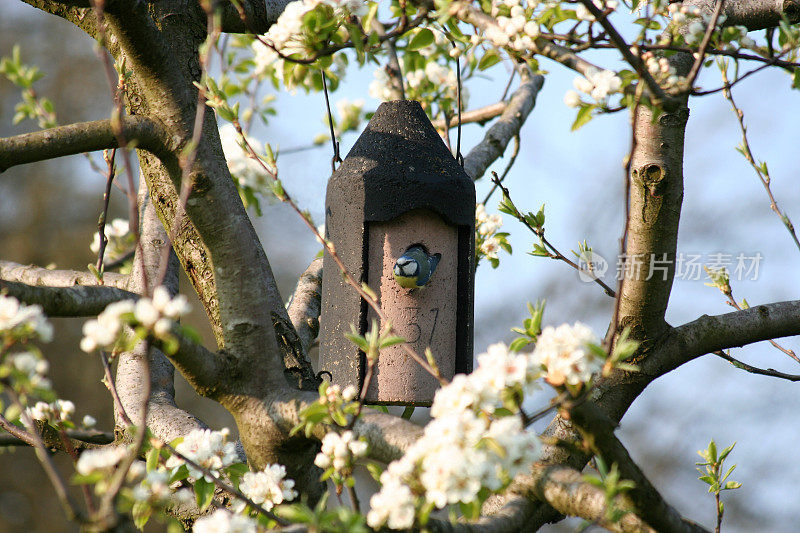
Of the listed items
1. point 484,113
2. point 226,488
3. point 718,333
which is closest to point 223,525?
point 226,488

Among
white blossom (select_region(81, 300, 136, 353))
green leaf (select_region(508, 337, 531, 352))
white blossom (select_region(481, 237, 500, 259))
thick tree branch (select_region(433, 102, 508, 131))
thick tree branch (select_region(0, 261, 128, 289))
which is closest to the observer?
white blossom (select_region(81, 300, 136, 353))

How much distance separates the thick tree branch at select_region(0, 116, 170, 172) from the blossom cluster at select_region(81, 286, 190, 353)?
734 millimetres

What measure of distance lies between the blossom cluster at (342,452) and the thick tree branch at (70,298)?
506 mm

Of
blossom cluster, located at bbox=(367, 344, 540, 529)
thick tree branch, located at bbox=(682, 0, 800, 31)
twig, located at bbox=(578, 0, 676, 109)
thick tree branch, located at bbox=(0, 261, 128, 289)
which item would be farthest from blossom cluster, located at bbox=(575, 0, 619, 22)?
thick tree branch, located at bbox=(0, 261, 128, 289)

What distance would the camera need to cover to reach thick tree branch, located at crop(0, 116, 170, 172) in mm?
1564

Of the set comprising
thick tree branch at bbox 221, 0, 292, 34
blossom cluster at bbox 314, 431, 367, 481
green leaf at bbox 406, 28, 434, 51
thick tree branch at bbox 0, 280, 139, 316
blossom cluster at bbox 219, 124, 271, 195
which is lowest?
blossom cluster at bbox 314, 431, 367, 481

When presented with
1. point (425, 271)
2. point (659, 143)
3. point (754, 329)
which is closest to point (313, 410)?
point (425, 271)

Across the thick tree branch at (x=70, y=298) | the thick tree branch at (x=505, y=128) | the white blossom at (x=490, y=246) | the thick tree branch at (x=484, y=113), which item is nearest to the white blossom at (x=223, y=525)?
the thick tree branch at (x=70, y=298)

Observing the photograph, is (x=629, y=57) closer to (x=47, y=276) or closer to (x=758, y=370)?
(x=758, y=370)

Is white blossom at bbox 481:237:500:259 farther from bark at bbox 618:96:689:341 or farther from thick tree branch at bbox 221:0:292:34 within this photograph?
thick tree branch at bbox 221:0:292:34

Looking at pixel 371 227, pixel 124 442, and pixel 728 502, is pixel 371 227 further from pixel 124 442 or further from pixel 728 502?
pixel 728 502

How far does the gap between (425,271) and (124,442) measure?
3.20ft

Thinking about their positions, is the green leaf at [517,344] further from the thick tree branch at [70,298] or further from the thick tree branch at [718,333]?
the thick tree branch at [718,333]

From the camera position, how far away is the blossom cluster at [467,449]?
0.96 meters
